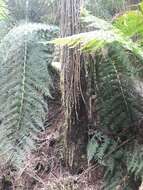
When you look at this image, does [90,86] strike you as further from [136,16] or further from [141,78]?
[136,16]

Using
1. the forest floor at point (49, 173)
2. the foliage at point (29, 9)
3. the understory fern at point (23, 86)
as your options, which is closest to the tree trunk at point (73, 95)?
the forest floor at point (49, 173)

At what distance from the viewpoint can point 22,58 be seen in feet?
9.61

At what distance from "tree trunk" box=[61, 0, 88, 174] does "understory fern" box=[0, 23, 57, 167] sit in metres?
0.20

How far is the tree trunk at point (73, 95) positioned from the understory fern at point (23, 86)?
0.20 meters

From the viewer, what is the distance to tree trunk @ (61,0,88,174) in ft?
8.37

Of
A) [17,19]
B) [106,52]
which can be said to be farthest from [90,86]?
[17,19]

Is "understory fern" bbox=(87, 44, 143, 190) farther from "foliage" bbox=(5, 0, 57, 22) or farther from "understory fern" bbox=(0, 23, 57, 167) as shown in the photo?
"foliage" bbox=(5, 0, 57, 22)

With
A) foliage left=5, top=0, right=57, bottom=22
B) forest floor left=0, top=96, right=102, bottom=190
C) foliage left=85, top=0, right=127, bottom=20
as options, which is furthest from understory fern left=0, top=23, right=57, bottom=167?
foliage left=5, top=0, right=57, bottom=22

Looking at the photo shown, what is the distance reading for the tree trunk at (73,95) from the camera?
8.37 feet

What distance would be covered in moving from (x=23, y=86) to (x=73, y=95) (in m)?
0.38

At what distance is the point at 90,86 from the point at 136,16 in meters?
0.53

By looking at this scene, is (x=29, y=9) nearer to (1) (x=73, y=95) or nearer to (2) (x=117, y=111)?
(1) (x=73, y=95)

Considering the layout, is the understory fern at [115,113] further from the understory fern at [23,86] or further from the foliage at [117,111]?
the understory fern at [23,86]

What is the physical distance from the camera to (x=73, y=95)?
2562mm
